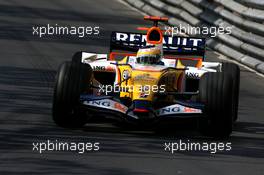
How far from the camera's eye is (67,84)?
38.4 feet

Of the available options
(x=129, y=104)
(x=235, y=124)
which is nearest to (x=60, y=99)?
(x=129, y=104)

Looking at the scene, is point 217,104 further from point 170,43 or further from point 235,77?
point 170,43

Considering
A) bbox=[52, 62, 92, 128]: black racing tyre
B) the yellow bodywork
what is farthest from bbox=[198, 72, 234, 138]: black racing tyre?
bbox=[52, 62, 92, 128]: black racing tyre

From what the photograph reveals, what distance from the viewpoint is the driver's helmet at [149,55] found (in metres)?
12.6

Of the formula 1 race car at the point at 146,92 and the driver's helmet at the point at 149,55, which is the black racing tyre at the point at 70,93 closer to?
the formula 1 race car at the point at 146,92

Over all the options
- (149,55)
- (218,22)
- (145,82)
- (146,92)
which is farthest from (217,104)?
(218,22)

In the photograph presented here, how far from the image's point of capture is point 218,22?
20.2 meters

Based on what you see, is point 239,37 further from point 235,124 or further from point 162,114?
point 162,114

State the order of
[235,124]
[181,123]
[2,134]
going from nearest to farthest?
1. [2,134]
2. [181,123]
3. [235,124]

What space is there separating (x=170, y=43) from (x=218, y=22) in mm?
6488

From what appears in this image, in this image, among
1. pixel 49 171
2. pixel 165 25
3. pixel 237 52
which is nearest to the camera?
pixel 49 171

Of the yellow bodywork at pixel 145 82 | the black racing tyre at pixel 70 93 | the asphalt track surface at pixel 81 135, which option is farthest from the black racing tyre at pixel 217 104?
the black racing tyre at pixel 70 93

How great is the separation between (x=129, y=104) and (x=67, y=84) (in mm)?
908

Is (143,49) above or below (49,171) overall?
above
